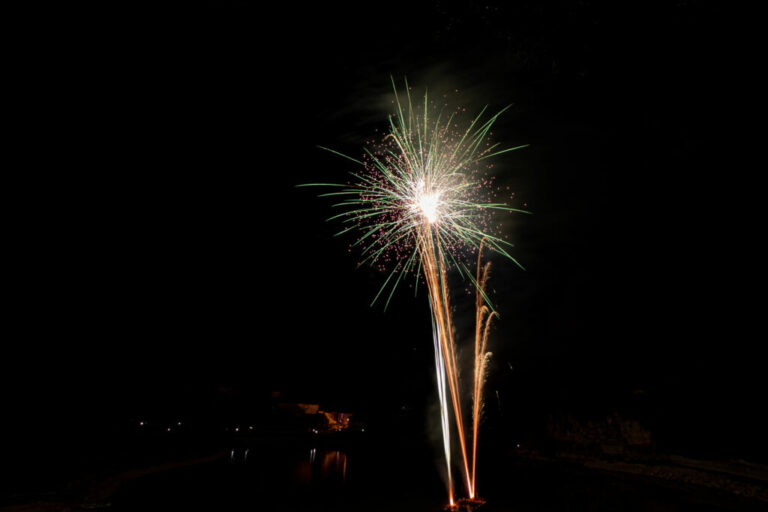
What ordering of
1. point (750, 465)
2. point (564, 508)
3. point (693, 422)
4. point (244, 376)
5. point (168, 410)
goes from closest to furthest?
point (564, 508)
point (750, 465)
point (693, 422)
point (168, 410)
point (244, 376)

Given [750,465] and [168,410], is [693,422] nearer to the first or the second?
[750,465]

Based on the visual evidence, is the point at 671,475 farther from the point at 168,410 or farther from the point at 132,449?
the point at 168,410

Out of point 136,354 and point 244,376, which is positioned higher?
point 244,376

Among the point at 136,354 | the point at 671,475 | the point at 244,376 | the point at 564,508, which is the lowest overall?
the point at 564,508

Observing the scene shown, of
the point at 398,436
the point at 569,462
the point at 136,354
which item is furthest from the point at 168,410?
the point at 398,436

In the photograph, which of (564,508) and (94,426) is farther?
(94,426)

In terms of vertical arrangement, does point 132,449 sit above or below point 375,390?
below

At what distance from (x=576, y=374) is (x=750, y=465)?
1306 cm

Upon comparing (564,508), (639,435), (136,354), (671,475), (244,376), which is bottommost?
(564,508)

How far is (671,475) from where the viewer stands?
20.9 metres

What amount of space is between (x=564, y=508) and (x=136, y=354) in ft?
80.5

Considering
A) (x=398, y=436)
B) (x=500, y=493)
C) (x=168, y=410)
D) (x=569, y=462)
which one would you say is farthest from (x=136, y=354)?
(x=398, y=436)

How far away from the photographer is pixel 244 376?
55812 mm

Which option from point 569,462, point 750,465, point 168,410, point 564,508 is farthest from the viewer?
point 168,410
